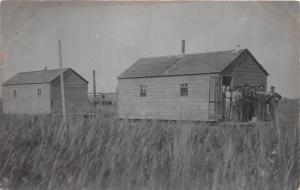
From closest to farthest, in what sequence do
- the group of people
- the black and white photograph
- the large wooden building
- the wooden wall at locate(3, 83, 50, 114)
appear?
the black and white photograph < the group of people < the large wooden building < the wooden wall at locate(3, 83, 50, 114)

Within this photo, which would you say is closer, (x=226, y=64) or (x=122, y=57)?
(x=122, y=57)

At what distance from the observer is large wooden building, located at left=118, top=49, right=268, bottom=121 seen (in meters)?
15.9

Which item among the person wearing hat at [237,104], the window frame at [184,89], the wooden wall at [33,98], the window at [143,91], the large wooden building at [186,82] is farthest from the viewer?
the wooden wall at [33,98]

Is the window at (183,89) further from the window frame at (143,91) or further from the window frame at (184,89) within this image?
the window frame at (143,91)

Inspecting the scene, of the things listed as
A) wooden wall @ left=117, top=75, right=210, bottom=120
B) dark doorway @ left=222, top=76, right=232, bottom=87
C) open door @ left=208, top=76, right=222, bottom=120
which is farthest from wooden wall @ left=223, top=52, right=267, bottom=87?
wooden wall @ left=117, top=75, right=210, bottom=120

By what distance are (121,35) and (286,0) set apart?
276cm

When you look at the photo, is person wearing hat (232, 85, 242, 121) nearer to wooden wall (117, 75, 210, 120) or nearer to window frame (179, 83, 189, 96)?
wooden wall (117, 75, 210, 120)

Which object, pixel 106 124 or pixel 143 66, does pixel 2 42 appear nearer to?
pixel 106 124

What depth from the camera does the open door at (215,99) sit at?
15.6 m

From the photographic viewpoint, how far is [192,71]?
16.8 m

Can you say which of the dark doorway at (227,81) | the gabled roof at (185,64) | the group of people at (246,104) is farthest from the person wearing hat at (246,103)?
the dark doorway at (227,81)

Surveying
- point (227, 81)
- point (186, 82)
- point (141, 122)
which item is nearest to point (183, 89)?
point (186, 82)

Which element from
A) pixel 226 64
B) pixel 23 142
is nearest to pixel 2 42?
pixel 23 142

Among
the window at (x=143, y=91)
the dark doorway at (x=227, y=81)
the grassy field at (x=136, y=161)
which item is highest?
the dark doorway at (x=227, y=81)
